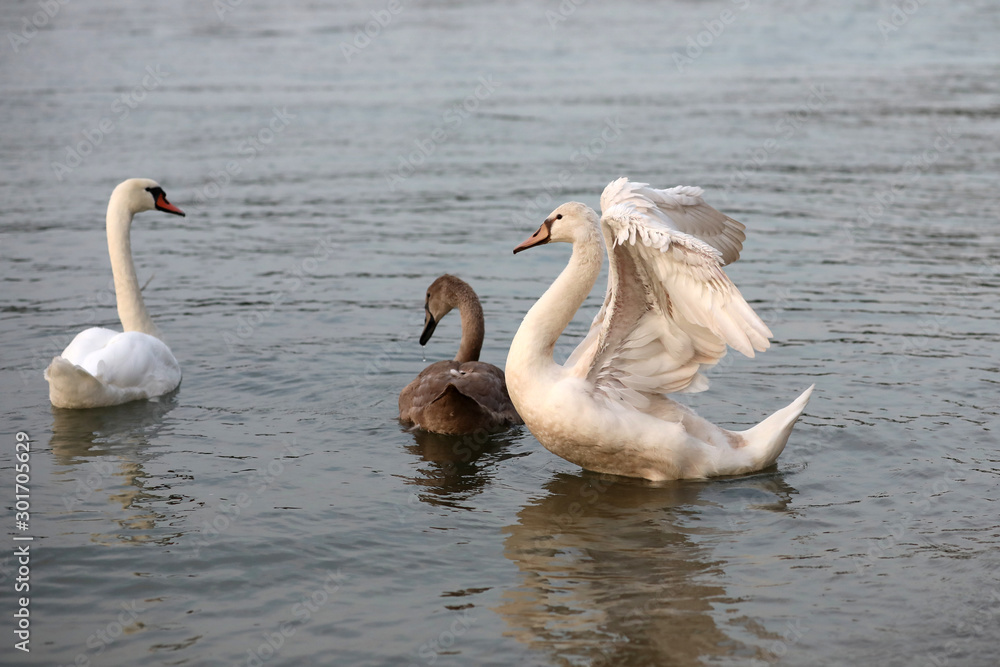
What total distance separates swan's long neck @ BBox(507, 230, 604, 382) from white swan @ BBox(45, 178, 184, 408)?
10.8ft

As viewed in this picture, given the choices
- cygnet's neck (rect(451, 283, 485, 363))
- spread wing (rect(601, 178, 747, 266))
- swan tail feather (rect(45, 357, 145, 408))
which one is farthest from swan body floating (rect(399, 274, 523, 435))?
swan tail feather (rect(45, 357, 145, 408))

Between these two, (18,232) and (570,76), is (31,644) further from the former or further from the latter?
(570,76)

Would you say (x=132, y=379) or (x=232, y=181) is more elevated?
(x=232, y=181)

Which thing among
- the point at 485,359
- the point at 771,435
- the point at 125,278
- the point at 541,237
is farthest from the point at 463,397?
the point at 125,278

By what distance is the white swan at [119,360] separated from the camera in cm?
842

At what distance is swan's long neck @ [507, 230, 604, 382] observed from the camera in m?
7.27

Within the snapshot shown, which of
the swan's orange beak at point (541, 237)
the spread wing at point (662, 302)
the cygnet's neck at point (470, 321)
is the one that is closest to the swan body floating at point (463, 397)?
the cygnet's neck at point (470, 321)

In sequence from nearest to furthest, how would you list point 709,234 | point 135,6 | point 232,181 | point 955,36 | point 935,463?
Result: point 935,463
point 709,234
point 232,181
point 955,36
point 135,6

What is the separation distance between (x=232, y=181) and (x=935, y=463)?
11679 mm

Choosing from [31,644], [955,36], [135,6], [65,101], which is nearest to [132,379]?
[31,644]

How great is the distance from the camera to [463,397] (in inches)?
318

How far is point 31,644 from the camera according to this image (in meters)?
5.21

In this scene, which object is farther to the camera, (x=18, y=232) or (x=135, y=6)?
(x=135, y=6)

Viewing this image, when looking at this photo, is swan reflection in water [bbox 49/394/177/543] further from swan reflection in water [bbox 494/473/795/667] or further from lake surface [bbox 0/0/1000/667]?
swan reflection in water [bbox 494/473/795/667]
